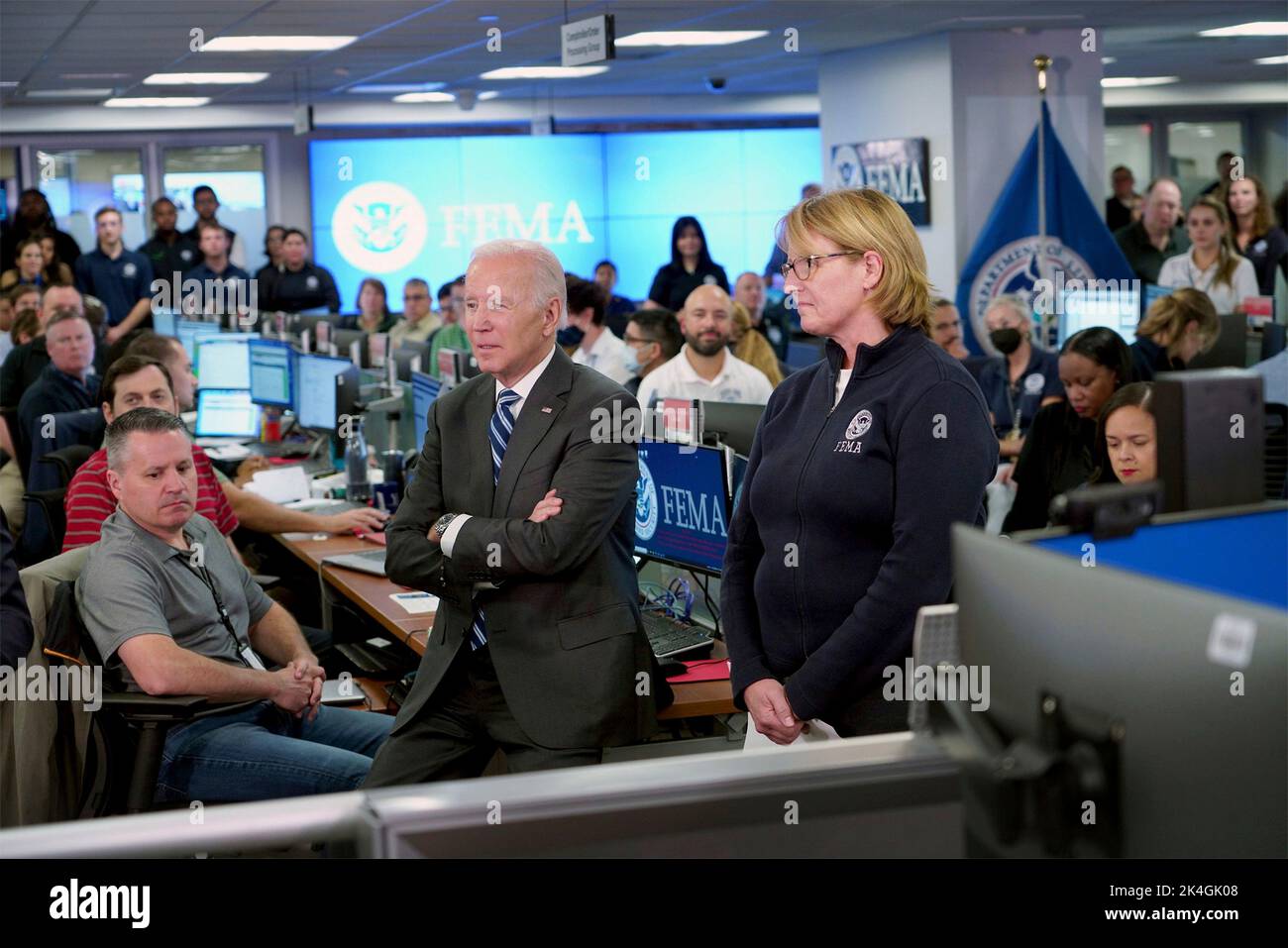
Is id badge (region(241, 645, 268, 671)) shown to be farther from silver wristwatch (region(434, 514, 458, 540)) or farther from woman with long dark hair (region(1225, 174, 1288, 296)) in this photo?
woman with long dark hair (region(1225, 174, 1288, 296))

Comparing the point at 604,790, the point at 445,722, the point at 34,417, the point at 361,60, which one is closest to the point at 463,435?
the point at 445,722

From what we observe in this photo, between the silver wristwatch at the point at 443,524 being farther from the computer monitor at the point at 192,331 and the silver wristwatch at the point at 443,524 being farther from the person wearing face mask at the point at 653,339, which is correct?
the computer monitor at the point at 192,331

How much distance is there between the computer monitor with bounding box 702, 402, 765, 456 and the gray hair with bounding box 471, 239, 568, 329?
109cm

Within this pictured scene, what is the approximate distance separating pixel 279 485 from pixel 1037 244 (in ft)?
17.8

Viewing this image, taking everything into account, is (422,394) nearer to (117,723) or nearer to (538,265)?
(117,723)

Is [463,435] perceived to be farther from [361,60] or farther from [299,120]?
[299,120]

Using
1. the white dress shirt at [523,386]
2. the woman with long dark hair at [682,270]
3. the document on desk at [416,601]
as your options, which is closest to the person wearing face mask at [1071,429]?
the document on desk at [416,601]

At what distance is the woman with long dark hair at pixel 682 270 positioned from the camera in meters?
10.7

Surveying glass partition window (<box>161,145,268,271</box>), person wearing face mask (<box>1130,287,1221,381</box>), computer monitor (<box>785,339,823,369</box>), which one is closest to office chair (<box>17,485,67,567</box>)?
person wearing face mask (<box>1130,287,1221,381</box>)

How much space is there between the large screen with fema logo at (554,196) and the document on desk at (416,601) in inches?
453

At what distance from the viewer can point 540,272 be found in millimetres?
2834

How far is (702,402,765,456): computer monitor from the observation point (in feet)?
13.1

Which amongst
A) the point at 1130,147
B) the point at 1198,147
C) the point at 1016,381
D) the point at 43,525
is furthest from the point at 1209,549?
the point at 1198,147

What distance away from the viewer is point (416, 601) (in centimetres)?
393
